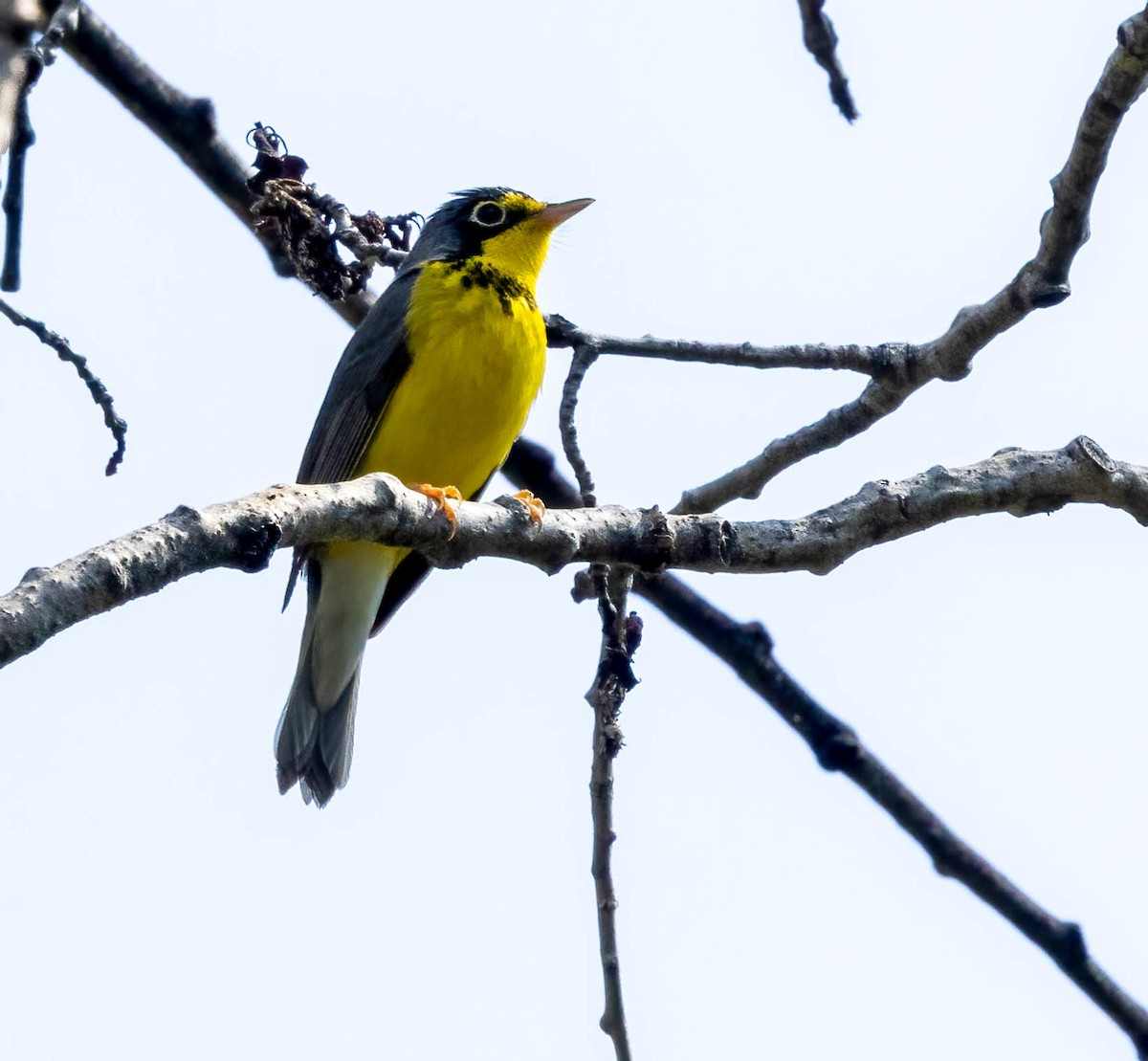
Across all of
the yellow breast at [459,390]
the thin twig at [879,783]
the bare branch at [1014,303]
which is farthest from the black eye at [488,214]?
the thin twig at [879,783]

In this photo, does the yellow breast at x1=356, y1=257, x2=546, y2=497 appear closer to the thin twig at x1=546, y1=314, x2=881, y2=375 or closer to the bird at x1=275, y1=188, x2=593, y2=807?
the bird at x1=275, y1=188, x2=593, y2=807

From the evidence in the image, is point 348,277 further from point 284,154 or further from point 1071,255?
point 1071,255

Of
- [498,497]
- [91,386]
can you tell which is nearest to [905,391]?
[498,497]

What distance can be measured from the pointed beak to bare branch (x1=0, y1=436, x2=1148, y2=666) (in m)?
4.12

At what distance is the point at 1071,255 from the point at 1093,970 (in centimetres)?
205

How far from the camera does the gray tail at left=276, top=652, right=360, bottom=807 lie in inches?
289

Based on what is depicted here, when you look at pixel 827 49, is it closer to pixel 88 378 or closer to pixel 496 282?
pixel 88 378

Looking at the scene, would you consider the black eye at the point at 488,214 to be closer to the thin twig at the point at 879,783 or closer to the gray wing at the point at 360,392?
the gray wing at the point at 360,392

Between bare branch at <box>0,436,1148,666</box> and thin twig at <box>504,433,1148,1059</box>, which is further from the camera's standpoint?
thin twig at <box>504,433,1148,1059</box>

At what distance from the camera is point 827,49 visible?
3.62m

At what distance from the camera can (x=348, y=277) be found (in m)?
5.54

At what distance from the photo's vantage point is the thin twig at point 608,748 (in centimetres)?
390

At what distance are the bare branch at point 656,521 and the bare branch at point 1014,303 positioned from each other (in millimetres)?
478

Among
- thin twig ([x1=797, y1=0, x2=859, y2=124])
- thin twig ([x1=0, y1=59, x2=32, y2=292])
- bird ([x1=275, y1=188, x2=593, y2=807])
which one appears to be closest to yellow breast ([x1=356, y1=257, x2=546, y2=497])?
bird ([x1=275, y1=188, x2=593, y2=807])
